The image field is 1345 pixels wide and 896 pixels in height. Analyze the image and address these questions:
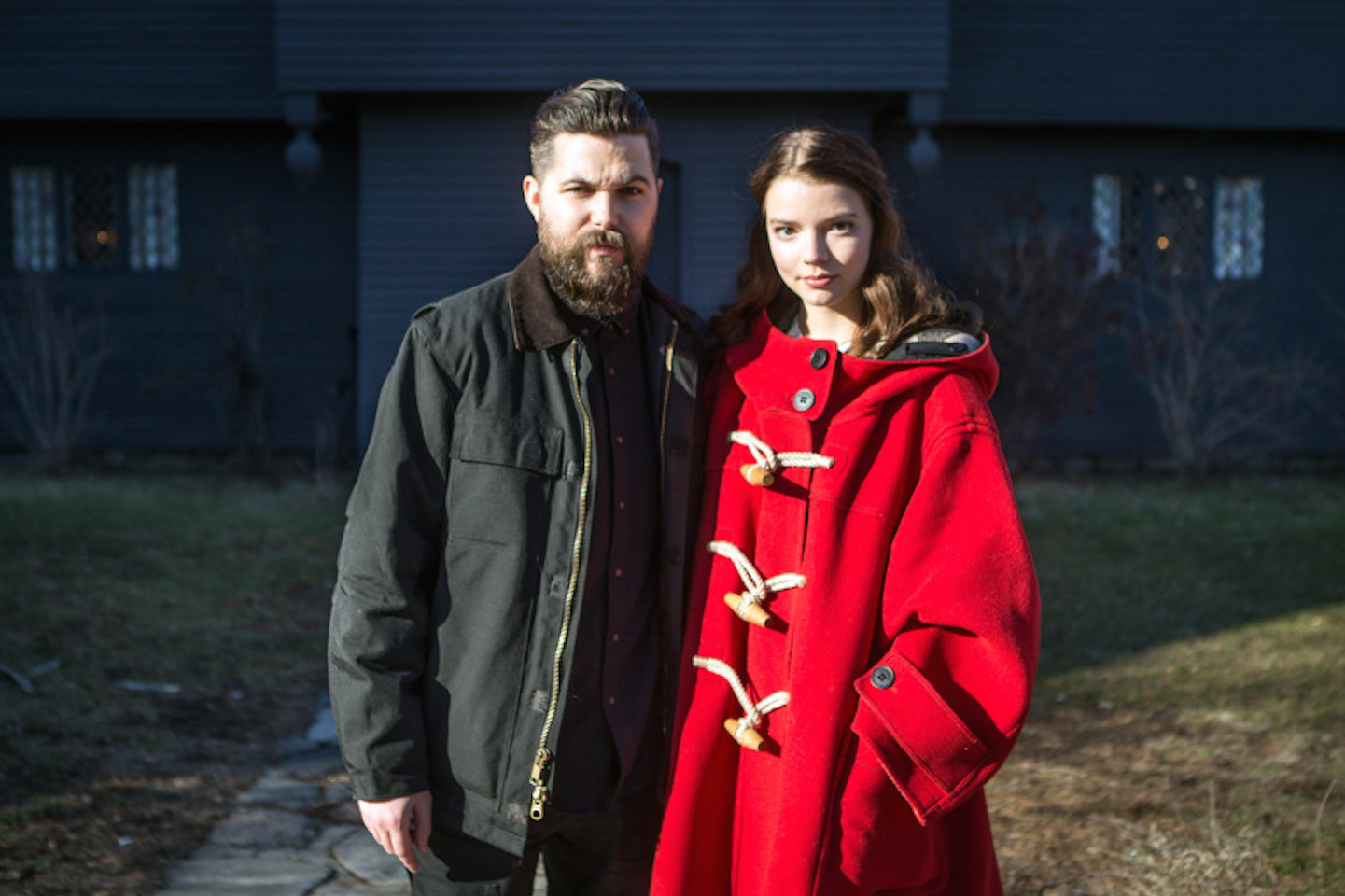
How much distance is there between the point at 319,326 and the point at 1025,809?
10909mm

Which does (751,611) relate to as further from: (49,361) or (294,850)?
(49,361)

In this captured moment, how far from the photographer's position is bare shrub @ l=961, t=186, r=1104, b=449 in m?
11.8

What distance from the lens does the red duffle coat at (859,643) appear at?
2.00 metres

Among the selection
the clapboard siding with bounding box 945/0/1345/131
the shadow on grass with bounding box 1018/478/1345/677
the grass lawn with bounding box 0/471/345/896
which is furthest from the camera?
the clapboard siding with bounding box 945/0/1345/131

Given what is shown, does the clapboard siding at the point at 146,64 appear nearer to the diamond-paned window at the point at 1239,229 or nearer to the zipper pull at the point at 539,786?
the diamond-paned window at the point at 1239,229

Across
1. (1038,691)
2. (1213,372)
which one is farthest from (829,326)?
(1213,372)

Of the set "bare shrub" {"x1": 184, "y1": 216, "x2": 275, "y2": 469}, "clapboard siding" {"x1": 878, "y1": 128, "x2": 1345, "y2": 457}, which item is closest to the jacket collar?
"bare shrub" {"x1": 184, "y1": 216, "x2": 275, "y2": 469}

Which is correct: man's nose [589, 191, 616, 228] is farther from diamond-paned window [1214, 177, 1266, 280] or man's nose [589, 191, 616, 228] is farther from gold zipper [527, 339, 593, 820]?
diamond-paned window [1214, 177, 1266, 280]

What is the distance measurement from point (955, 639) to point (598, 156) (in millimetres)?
1021

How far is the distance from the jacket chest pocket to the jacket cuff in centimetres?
66

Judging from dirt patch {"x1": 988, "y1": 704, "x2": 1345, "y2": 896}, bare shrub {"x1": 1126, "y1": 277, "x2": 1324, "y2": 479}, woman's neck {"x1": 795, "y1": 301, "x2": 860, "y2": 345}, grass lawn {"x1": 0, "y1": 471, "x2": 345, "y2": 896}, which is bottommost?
grass lawn {"x1": 0, "y1": 471, "x2": 345, "y2": 896}

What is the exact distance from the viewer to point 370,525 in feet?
7.04

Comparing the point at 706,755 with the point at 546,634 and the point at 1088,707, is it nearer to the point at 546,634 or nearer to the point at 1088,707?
the point at 546,634

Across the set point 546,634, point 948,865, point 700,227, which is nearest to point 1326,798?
point 948,865
